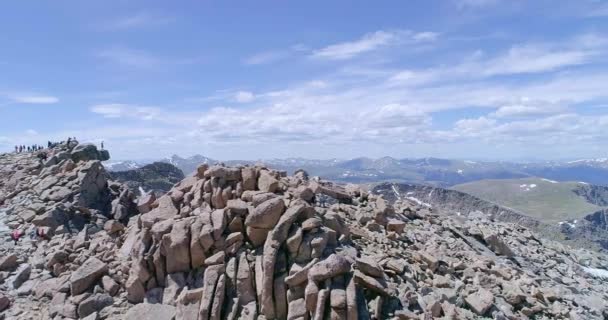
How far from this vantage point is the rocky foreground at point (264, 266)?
2377 cm

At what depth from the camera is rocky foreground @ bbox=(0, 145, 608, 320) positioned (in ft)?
78.0

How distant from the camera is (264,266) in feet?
80.1

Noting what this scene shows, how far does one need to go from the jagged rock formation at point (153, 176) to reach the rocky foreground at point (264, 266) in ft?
265

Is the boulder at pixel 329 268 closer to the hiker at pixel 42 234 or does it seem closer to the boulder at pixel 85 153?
the hiker at pixel 42 234

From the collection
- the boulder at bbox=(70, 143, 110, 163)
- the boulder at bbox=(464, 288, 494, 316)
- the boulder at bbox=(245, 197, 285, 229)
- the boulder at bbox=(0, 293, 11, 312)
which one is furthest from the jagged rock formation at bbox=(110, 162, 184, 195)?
the boulder at bbox=(464, 288, 494, 316)

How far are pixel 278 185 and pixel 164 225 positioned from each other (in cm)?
813

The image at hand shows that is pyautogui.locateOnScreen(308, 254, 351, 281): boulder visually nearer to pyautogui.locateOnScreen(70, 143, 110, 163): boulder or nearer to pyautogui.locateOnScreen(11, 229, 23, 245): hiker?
pyautogui.locateOnScreen(11, 229, 23, 245): hiker

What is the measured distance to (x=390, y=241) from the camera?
103 feet

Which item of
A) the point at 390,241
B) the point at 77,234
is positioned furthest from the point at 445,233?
the point at 77,234

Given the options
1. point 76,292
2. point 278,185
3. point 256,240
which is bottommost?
point 76,292

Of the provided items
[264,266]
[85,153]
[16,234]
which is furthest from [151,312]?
[85,153]

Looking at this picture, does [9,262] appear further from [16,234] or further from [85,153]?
[85,153]

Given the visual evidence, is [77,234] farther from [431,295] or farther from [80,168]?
[431,295]

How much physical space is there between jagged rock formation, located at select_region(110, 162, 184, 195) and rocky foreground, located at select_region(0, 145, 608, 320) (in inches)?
3175
